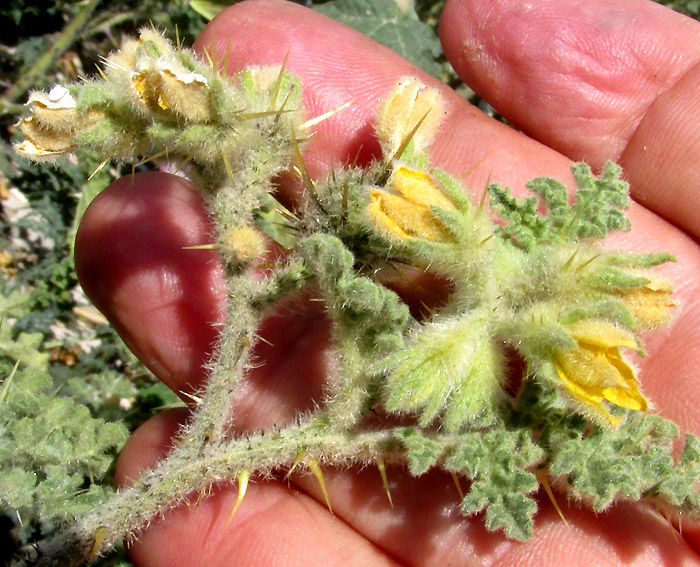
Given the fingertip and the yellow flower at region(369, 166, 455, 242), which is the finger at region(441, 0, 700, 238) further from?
the fingertip

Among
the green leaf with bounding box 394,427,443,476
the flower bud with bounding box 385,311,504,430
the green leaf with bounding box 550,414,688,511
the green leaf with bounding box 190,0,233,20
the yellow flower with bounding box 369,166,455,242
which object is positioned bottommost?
the green leaf with bounding box 394,427,443,476

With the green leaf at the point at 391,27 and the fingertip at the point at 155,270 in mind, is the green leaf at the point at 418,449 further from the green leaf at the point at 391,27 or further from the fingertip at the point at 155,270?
the green leaf at the point at 391,27

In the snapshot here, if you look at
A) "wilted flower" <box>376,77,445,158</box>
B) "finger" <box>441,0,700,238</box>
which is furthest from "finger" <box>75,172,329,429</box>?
"finger" <box>441,0,700,238</box>

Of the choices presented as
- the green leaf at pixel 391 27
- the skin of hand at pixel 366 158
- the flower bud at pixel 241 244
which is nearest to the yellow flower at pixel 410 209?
the flower bud at pixel 241 244

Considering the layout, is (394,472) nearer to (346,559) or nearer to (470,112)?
(346,559)

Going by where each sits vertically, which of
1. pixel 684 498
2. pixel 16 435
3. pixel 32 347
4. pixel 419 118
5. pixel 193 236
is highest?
pixel 419 118

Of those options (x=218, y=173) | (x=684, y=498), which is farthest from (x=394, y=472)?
(x=218, y=173)

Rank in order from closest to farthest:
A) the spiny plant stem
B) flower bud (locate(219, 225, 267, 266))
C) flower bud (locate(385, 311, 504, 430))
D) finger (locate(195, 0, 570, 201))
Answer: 1. flower bud (locate(385, 311, 504, 430))
2. flower bud (locate(219, 225, 267, 266))
3. the spiny plant stem
4. finger (locate(195, 0, 570, 201))
